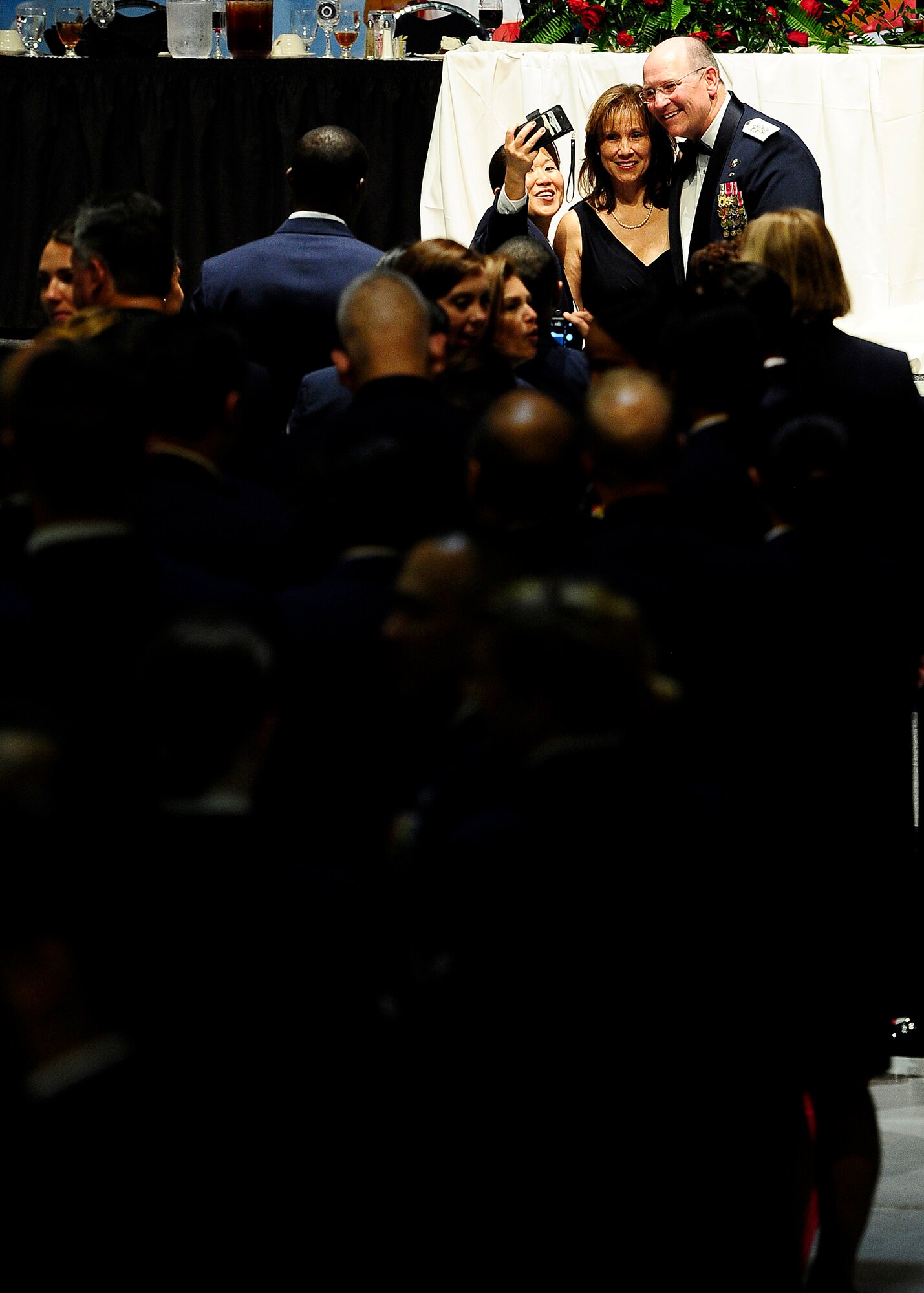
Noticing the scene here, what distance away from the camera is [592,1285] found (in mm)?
1545

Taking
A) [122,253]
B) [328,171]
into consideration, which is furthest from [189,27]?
[122,253]

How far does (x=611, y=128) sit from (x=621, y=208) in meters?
0.21

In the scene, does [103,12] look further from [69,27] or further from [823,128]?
[823,128]

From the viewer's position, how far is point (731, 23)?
5.83 meters

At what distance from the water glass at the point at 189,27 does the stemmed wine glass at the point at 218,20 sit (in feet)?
0.32

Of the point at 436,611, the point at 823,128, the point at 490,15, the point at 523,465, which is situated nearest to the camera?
the point at 436,611

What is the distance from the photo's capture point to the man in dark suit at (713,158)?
4.46m

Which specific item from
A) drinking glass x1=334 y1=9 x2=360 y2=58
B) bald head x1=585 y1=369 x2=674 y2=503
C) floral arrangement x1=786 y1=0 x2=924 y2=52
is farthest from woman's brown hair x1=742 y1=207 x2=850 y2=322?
drinking glass x1=334 y1=9 x2=360 y2=58

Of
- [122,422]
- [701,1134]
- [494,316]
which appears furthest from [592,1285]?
[494,316]

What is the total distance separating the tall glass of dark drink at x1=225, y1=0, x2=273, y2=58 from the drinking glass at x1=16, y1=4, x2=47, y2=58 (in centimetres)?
70

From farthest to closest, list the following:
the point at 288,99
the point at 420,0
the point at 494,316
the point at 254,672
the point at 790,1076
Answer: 1. the point at 420,0
2. the point at 288,99
3. the point at 494,316
4. the point at 790,1076
5. the point at 254,672

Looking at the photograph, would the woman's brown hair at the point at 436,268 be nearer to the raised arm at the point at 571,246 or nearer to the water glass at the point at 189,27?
the raised arm at the point at 571,246

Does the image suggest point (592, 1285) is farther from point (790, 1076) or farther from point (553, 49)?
point (553, 49)

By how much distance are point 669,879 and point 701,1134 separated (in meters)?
0.25
